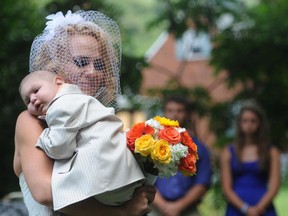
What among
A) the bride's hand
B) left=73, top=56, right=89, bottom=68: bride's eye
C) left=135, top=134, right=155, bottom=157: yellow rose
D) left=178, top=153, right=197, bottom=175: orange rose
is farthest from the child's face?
left=178, top=153, right=197, bottom=175: orange rose

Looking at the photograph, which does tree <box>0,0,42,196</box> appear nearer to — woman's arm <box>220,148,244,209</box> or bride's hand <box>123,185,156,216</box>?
woman's arm <box>220,148,244,209</box>

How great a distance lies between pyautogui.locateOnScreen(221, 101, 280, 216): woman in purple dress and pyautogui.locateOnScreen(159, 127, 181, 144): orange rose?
3082 millimetres

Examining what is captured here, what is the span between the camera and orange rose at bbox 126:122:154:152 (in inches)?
98.0

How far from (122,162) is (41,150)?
312 millimetres

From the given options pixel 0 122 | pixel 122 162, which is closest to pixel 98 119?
pixel 122 162

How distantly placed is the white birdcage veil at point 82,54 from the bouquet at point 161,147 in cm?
24

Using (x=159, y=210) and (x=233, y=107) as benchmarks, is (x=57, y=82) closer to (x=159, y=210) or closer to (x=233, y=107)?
(x=159, y=210)

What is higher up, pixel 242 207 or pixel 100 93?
pixel 100 93

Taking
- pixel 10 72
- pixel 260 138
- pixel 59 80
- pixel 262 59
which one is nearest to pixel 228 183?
pixel 260 138

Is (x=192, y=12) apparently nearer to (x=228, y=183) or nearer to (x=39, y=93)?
(x=228, y=183)

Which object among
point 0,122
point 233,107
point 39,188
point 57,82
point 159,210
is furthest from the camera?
point 233,107

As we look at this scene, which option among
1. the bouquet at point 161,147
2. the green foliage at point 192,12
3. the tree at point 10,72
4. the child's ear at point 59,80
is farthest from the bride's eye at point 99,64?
the green foliage at point 192,12

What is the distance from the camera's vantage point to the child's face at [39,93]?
2.52 m

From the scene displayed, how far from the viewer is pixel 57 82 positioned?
2.57m
